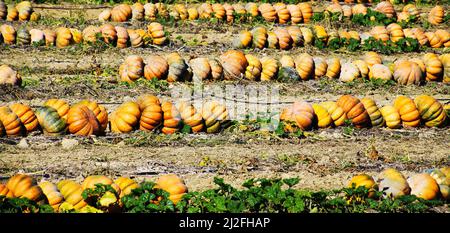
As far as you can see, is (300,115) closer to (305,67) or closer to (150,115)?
(150,115)

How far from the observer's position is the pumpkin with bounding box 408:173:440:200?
28.5 feet

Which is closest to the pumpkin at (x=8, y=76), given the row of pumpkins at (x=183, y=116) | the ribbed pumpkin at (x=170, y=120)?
the row of pumpkins at (x=183, y=116)

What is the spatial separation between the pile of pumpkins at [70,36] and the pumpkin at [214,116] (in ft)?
13.2

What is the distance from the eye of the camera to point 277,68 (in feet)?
43.4

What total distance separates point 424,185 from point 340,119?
2648 mm

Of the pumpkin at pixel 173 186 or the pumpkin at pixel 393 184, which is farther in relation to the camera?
the pumpkin at pixel 393 184

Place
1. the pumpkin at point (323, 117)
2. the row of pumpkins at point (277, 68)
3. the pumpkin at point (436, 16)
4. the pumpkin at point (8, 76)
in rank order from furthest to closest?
the pumpkin at point (436, 16)
the row of pumpkins at point (277, 68)
the pumpkin at point (8, 76)
the pumpkin at point (323, 117)

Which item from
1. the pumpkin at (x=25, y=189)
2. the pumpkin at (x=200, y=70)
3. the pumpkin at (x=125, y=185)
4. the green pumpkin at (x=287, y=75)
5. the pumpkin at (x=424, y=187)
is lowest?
the pumpkin at (x=424, y=187)

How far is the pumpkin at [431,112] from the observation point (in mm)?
11375

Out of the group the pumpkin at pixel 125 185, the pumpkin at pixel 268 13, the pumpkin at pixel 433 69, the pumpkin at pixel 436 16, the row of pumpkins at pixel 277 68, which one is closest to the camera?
the pumpkin at pixel 125 185

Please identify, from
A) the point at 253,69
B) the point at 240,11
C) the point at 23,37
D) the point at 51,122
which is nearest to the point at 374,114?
the point at 253,69

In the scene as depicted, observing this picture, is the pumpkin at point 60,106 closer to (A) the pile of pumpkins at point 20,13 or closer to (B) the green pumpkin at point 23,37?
(B) the green pumpkin at point 23,37

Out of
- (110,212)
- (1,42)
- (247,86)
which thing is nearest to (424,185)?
(110,212)

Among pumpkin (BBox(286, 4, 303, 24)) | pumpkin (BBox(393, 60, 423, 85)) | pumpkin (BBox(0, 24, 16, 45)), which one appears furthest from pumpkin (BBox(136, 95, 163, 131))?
pumpkin (BBox(286, 4, 303, 24))
